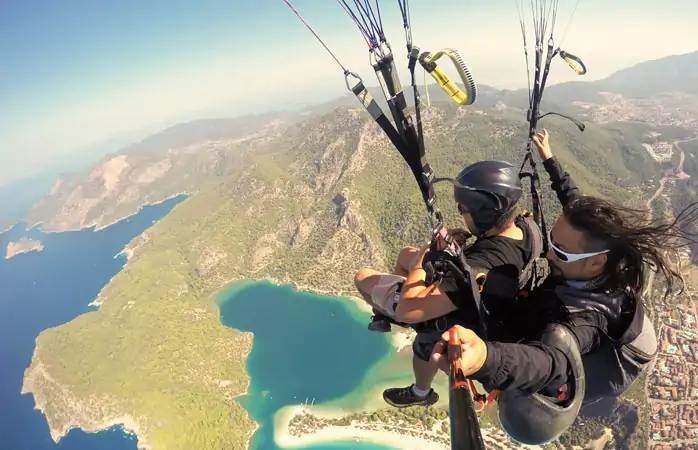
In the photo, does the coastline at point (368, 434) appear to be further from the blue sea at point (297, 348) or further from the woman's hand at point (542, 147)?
the woman's hand at point (542, 147)

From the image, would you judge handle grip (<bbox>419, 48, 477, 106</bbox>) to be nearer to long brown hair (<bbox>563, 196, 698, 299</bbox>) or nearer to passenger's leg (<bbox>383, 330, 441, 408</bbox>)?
long brown hair (<bbox>563, 196, 698, 299</bbox>)

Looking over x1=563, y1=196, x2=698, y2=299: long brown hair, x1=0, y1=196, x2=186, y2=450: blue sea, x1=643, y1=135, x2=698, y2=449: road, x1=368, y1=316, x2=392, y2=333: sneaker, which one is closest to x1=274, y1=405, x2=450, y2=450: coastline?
x1=0, y1=196, x2=186, y2=450: blue sea

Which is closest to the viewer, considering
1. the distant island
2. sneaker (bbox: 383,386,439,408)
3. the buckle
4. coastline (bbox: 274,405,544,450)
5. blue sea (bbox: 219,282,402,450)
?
the buckle

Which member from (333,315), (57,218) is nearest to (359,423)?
(333,315)

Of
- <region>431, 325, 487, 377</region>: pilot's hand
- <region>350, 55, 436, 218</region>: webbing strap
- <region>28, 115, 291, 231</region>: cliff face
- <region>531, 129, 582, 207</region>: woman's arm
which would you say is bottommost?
<region>28, 115, 291, 231</region>: cliff face

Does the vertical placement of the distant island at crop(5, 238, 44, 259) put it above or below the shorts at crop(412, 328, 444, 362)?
below

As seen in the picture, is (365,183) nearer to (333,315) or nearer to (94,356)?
(333,315)
